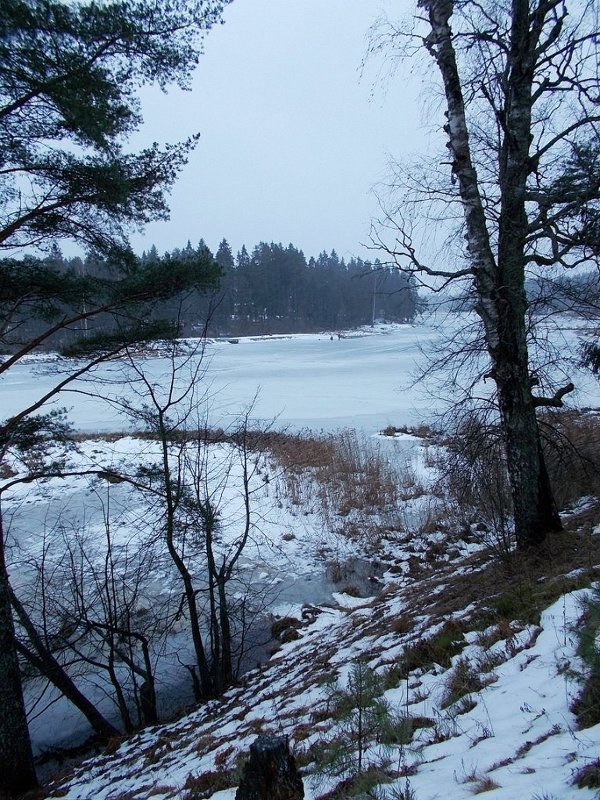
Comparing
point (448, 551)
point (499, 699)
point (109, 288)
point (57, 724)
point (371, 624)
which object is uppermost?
point (109, 288)

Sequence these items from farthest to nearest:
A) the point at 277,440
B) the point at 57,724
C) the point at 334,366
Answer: the point at 334,366, the point at 277,440, the point at 57,724

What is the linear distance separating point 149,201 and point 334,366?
32.7 metres

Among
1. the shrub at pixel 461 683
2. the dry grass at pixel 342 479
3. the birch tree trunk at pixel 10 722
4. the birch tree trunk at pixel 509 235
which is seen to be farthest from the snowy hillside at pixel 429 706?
the dry grass at pixel 342 479

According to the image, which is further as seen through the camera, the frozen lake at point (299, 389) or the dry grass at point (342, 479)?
the frozen lake at point (299, 389)

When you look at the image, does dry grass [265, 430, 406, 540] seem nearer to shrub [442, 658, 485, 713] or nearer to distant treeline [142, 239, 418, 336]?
shrub [442, 658, 485, 713]

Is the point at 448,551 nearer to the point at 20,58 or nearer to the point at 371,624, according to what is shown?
the point at 371,624

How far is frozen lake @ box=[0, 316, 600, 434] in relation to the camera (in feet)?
63.5

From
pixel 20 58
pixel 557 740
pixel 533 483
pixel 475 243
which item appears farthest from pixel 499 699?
pixel 20 58

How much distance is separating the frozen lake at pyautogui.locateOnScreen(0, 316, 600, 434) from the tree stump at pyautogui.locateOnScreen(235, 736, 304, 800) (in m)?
6.00

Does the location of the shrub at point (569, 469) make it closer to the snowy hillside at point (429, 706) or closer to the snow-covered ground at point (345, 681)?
the snowy hillside at point (429, 706)

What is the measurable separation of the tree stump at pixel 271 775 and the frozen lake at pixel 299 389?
6.00 meters

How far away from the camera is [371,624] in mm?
6301

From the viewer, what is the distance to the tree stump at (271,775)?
179 cm

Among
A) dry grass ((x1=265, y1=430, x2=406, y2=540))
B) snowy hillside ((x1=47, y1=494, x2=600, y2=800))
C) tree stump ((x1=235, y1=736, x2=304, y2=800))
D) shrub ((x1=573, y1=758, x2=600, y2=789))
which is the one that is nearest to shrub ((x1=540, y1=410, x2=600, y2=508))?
snowy hillside ((x1=47, y1=494, x2=600, y2=800))
